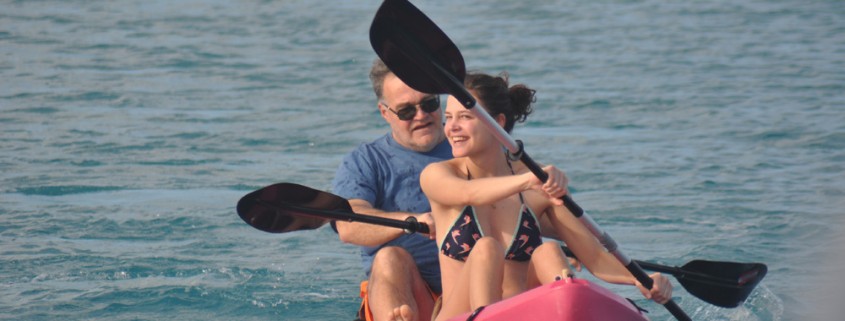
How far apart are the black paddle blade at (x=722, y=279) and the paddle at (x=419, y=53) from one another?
0.53m

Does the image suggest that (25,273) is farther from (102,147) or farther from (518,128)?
(518,128)

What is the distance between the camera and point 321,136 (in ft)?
35.5

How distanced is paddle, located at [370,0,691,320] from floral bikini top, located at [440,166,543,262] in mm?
206

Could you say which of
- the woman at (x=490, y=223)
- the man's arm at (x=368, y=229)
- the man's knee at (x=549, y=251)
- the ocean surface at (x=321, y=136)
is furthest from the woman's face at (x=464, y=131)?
the ocean surface at (x=321, y=136)

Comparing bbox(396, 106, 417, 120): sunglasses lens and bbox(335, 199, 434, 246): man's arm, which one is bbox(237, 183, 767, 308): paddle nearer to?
bbox(335, 199, 434, 246): man's arm

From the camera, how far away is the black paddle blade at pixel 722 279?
525cm

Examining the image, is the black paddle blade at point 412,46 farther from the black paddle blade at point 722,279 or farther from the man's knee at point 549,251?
the black paddle blade at point 722,279

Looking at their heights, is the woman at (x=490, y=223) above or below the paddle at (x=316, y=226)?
above

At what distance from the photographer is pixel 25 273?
7.03 meters

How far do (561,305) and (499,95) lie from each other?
935mm

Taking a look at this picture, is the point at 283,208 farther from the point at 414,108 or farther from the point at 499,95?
the point at 499,95

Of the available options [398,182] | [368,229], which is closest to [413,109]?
[398,182]

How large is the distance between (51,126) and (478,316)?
744 cm

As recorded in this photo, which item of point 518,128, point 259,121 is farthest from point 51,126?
point 518,128
